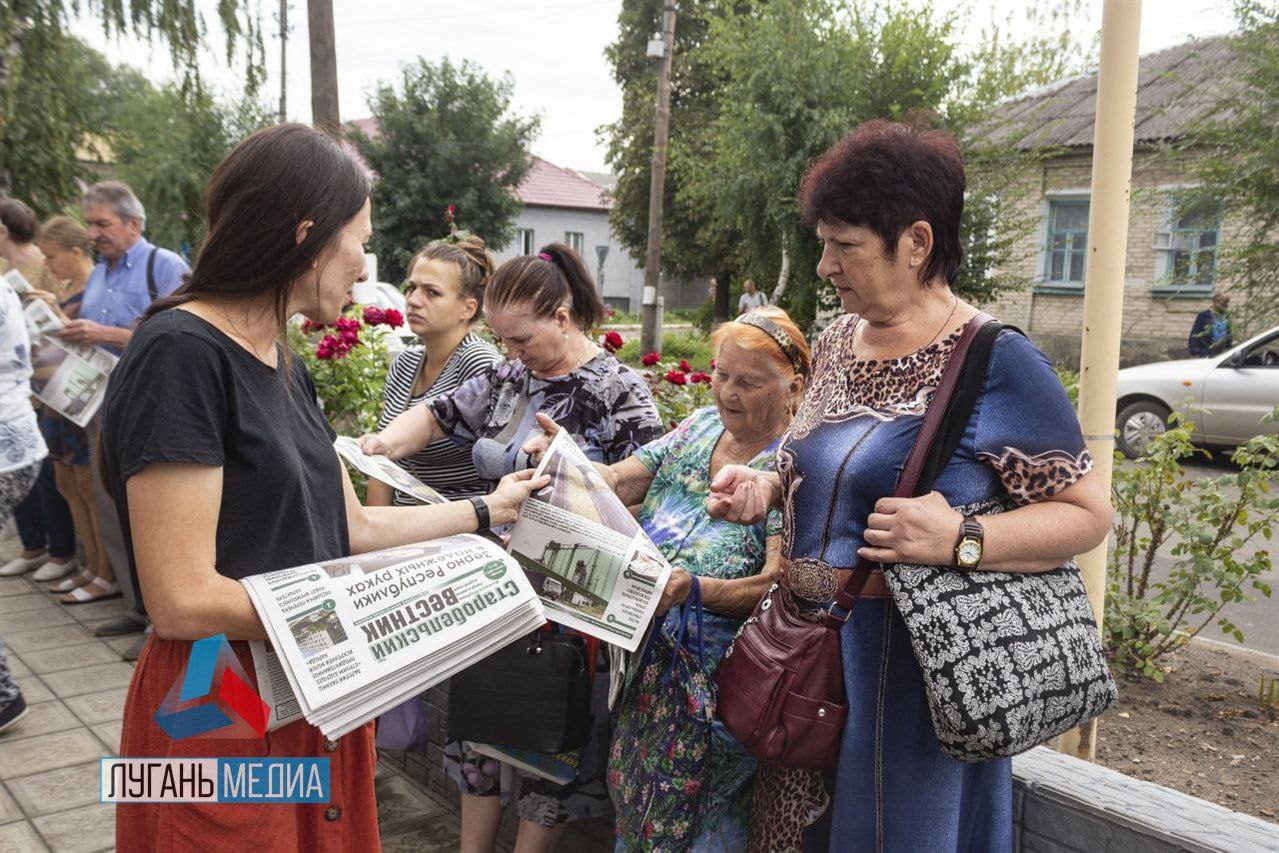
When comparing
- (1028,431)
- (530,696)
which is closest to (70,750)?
(530,696)

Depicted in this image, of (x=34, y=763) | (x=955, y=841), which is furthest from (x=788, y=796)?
(x=34, y=763)

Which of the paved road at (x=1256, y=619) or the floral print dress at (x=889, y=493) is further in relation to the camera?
the paved road at (x=1256, y=619)

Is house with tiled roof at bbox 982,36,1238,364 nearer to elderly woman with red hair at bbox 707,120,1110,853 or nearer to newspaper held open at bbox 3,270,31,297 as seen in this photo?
newspaper held open at bbox 3,270,31,297

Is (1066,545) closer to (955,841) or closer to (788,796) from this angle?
(955,841)

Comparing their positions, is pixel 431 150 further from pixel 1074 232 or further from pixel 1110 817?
pixel 1110 817

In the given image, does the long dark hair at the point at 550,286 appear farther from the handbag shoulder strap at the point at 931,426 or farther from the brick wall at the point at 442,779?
the handbag shoulder strap at the point at 931,426

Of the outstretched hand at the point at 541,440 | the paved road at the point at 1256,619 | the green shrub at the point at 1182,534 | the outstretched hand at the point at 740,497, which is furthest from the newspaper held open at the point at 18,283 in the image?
the paved road at the point at 1256,619

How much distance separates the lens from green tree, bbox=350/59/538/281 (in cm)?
2827

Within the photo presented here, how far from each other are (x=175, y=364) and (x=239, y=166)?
37 centimetres

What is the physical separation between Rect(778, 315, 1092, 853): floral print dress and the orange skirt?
935mm

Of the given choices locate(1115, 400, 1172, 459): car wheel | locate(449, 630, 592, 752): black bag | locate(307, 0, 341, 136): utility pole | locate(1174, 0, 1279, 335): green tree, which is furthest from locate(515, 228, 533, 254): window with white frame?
locate(449, 630, 592, 752): black bag

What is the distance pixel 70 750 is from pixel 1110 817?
370 cm

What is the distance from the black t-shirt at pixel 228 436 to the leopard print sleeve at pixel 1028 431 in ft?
3.87

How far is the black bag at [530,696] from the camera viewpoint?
2.40 m
